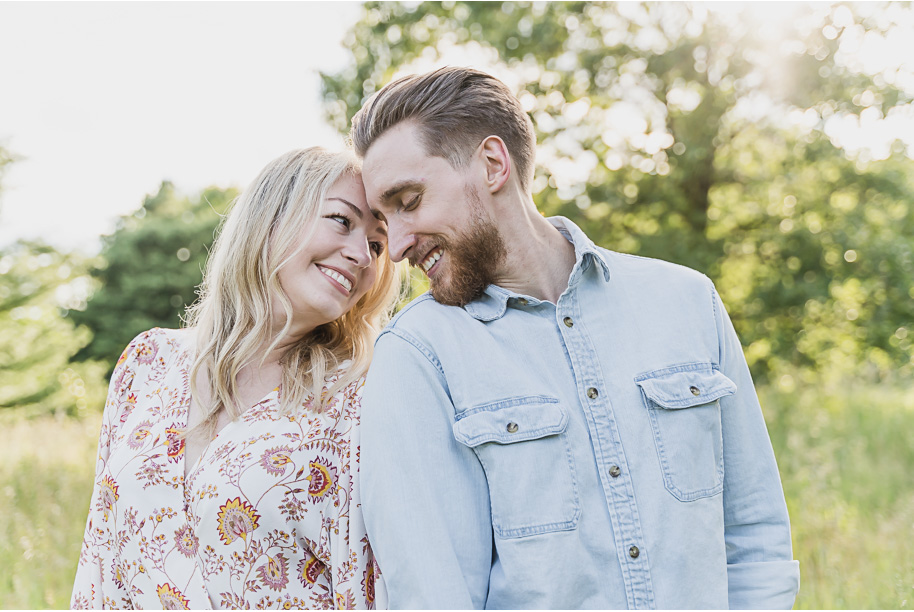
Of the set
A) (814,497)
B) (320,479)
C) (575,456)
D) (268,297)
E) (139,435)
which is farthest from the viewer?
(814,497)

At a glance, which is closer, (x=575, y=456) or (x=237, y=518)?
(x=575, y=456)

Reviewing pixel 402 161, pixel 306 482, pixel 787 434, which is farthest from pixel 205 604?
pixel 787 434

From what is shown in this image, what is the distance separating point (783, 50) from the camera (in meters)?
8.02

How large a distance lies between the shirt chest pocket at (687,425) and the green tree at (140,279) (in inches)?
619

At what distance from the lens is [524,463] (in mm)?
1709

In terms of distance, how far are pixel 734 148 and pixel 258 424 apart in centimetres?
873

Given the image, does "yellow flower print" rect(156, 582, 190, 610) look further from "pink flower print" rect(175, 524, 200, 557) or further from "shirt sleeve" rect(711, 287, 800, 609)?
"shirt sleeve" rect(711, 287, 800, 609)

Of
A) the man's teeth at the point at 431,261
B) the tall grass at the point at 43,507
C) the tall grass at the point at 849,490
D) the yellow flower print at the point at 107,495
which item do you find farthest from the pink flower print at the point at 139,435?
the tall grass at the point at 849,490

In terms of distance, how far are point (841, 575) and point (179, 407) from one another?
360cm

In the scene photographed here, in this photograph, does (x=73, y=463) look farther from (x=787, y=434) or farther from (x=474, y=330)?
(x=787, y=434)

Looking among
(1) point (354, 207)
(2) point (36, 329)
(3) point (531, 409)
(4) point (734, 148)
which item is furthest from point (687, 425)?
(2) point (36, 329)

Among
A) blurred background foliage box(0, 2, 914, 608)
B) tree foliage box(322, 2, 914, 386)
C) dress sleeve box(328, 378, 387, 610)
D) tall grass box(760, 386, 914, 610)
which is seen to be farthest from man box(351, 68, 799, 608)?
tree foliage box(322, 2, 914, 386)

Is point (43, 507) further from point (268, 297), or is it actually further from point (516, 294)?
point (516, 294)

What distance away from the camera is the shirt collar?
6.30 ft
